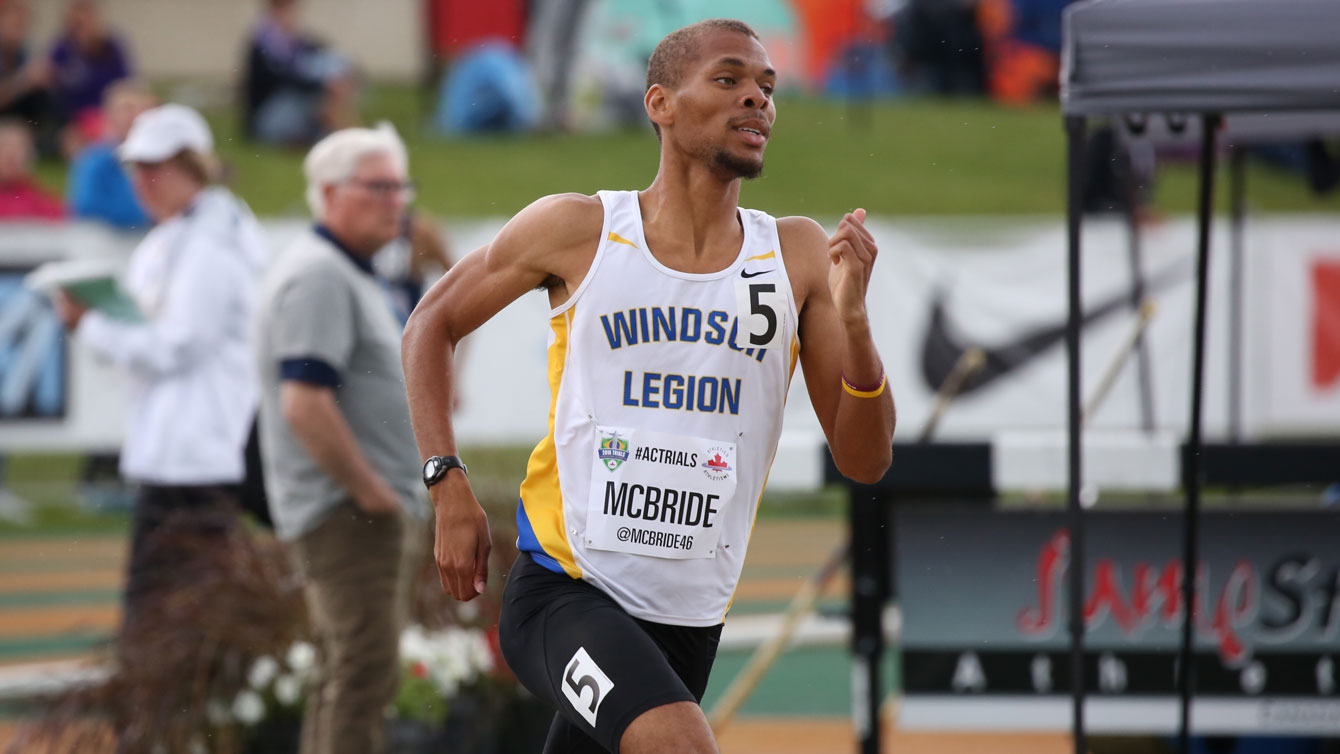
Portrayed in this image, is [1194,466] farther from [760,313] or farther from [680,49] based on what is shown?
[680,49]

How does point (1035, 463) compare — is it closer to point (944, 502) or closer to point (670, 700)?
point (944, 502)

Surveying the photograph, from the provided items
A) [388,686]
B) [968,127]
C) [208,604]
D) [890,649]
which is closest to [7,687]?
[208,604]

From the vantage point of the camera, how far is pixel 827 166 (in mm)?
18453

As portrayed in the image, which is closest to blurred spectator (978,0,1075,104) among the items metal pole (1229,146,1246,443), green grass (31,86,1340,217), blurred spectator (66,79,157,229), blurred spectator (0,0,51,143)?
green grass (31,86,1340,217)

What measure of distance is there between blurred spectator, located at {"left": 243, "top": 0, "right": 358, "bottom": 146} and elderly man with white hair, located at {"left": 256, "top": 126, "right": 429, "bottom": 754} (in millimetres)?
9944

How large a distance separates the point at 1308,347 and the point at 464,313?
8.75 metres

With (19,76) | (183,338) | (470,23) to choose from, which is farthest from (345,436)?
(470,23)

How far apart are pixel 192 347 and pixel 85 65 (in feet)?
37.3

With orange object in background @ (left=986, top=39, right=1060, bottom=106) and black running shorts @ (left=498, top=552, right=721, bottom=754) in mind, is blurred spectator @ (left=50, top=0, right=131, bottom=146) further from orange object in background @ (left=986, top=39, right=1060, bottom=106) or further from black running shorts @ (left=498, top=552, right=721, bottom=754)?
black running shorts @ (left=498, top=552, right=721, bottom=754)

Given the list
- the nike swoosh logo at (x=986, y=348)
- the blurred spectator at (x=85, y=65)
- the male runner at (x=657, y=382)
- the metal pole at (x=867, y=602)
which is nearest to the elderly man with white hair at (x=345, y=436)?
the male runner at (x=657, y=382)

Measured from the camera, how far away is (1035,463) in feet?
17.4

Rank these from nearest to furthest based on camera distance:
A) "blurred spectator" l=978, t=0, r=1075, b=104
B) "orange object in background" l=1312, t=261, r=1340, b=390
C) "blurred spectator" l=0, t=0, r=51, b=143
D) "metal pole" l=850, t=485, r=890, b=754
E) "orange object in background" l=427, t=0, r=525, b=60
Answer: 1. "metal pole" l=850, t=485, r=890, b=754
2. "orange object in background" l=1312, t=261, r=1340, b=390
3. "blurred spectator" l=0, t=0, r=51, b=143
4. "blurred spectator" l=978, t=0, r=1075, b=104
5. "orange object in background" l=427, t=0, r=525, b=60

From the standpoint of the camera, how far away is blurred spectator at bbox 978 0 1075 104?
1867 centimetres

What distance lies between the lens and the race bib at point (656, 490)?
10.6ft
